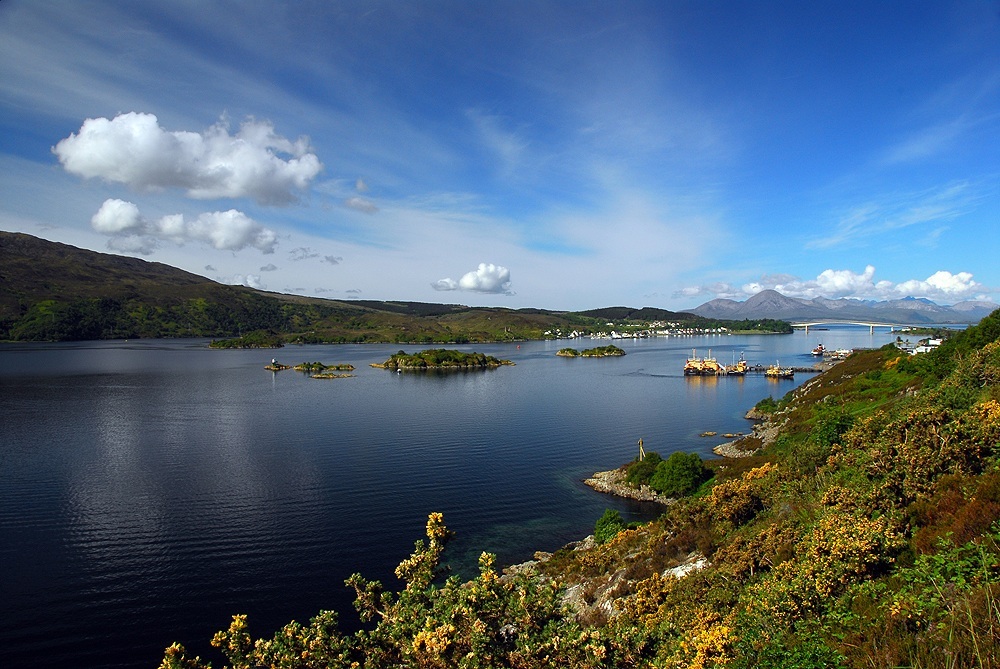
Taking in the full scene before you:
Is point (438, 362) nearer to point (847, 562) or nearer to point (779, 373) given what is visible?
point (779, 373)

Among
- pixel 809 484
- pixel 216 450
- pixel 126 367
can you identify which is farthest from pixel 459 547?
pixel 126 367

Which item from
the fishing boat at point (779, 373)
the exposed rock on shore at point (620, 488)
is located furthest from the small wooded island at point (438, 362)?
the exposed rock on shore at point (620, 488)

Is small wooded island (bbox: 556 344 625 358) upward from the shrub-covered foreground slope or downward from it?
downward

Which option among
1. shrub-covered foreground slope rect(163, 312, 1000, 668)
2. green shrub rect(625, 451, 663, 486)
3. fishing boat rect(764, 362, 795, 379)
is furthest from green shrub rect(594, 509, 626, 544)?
fishing boat rect(764, 362, 795, 379)

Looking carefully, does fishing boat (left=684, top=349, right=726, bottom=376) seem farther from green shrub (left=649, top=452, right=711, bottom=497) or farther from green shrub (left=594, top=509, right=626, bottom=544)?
green shrub (left=594, top=509, right=626, bottom=544)

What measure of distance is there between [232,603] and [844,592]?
2515cm

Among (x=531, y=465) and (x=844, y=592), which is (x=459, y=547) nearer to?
(x=531, y=465)

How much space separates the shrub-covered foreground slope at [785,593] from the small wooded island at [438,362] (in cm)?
12042

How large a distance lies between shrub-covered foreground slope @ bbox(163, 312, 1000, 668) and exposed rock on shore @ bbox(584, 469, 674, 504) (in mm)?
20514

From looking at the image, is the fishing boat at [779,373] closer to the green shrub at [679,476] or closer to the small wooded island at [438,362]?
the small wooded island at [438,362]

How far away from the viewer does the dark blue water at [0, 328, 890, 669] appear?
2469 centimetres

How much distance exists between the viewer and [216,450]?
2000 inches

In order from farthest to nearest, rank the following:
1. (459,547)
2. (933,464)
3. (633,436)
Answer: (633,436), (459,547), (933,464)

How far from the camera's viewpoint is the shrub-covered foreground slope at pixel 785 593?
6738 mm
